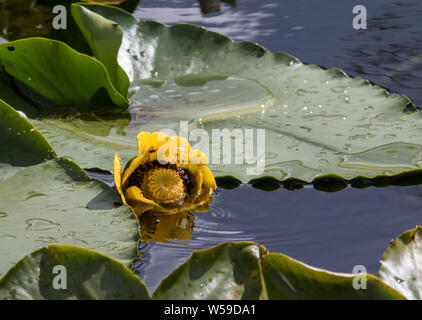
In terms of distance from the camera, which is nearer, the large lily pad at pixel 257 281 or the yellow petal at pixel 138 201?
the large lily pad at pixel 257 281

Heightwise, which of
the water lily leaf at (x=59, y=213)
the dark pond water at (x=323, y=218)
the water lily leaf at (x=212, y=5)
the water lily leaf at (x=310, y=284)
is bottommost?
the dark pond water at (x=323, y=218)

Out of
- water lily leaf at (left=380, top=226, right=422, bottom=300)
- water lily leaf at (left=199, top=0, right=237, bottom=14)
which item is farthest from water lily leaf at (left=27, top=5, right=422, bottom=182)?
water lily leaf at (left=199, top=0, right=237, bottom=14)

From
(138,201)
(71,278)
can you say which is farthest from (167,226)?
(71,278)

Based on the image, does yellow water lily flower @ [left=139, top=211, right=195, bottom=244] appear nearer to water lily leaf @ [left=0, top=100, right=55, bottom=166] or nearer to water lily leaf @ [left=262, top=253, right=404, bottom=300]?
water lily leaf @ [left=0, top=100, right=55, bottom=166]

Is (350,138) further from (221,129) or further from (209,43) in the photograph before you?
(209,43)

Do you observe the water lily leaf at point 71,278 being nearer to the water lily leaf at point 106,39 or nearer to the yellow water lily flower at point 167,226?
the yellow water lily flower at point 167,226

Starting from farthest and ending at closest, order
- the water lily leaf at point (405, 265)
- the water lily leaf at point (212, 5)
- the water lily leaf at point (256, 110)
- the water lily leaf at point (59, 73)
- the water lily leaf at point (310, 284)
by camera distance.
Answer: the water lily leaf at point (212, 5)
the water lily leaf at point (59, 73)
the water lily leaf at point (256, 110)
the water lily leaf at point (405, 265)
the water lily leaf at point (310, 284)

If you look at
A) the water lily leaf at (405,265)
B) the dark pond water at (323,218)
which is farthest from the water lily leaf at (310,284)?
the dark pond water at (323,218)
